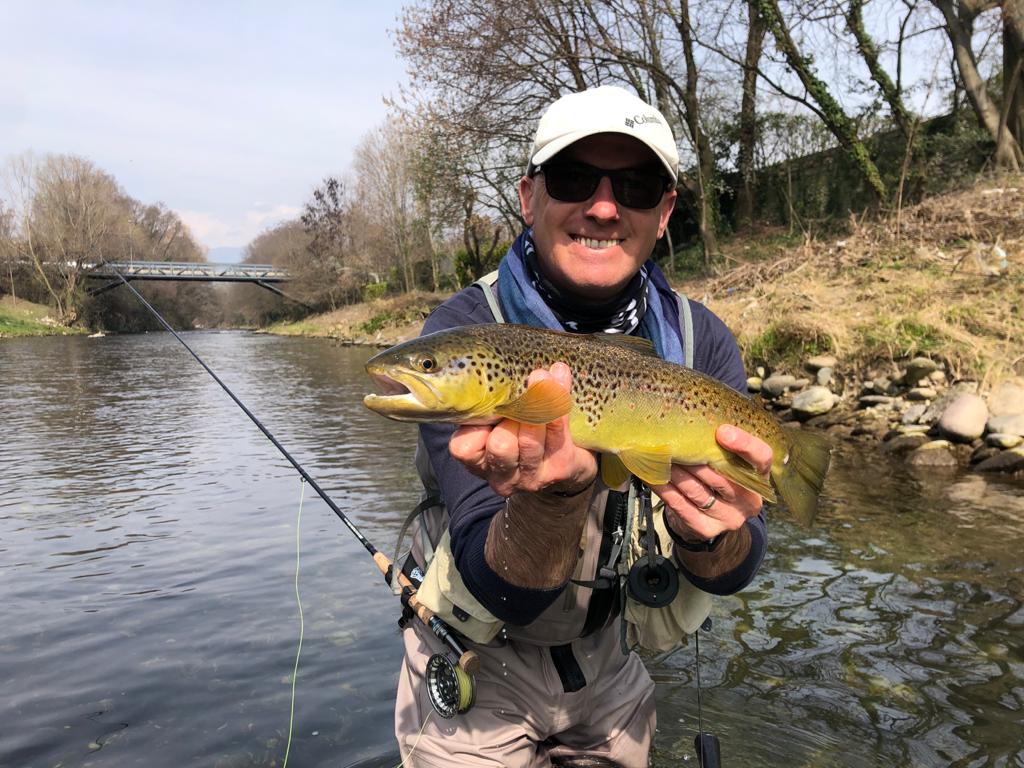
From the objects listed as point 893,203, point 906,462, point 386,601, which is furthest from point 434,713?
point 893,203

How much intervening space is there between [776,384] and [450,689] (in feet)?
36.1

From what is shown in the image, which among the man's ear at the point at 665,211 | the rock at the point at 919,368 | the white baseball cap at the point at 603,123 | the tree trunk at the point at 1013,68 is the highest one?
the tree trunk at the point at 1013,68

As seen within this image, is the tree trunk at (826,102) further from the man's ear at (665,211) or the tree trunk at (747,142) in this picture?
the man's ear at (665,211)

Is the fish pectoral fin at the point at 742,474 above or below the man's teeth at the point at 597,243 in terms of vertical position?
below

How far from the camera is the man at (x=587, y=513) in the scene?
7.34 ft

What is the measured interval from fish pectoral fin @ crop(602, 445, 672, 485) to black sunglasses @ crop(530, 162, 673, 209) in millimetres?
915

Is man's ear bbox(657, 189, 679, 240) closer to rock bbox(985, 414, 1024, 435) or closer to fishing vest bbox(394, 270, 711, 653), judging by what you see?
fishing vest bbox(394, 270, 711, 653)

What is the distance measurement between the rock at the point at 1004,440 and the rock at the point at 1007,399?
378 mm

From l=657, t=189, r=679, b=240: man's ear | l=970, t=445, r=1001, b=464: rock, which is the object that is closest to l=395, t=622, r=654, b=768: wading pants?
l=657, t=189, r=679, b=240: man's ear

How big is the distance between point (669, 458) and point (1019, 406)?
9.09 metres

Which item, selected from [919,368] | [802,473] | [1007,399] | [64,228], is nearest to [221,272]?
[64,228]

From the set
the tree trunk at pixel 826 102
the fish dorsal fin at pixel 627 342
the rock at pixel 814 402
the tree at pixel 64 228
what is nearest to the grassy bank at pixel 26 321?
the tree at pixel 64 228

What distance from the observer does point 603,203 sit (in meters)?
2.58

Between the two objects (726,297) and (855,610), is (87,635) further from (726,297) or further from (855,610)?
(726,297)
